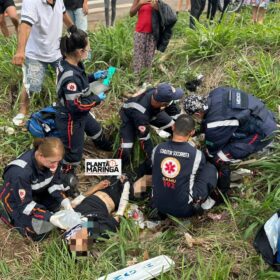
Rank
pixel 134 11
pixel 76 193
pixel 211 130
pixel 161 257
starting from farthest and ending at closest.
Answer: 1. pixel 134 11
2. pixel 76 193
3. pixel 211 130
4. pixel 161 257

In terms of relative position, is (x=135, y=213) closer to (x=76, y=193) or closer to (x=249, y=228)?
(x=76, y=193)

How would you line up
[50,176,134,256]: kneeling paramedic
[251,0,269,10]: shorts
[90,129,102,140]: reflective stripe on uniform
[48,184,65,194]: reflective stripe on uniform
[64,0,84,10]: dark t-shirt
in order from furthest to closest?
[251,0,269,10]: shorts
[64,0,84,10]: dark t-shirt
[90,129,102,140]: reflective stripe on uniform
[48,184,65,194]: reflective stripe on uniform
[50,176,134,256]: kneeling paramedic

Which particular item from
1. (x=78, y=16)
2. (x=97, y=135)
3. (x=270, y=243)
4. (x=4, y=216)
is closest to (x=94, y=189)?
(x=97, y=135)

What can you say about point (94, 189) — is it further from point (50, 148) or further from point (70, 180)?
point (50, 148)

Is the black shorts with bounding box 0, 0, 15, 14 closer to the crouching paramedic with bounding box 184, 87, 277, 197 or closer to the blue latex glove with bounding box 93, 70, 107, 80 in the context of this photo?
the blue latex glove with bounding box 93, 70, 107, 80

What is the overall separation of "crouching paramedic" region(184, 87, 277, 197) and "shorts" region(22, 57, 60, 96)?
5.38 ft

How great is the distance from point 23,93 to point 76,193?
4.36 feet

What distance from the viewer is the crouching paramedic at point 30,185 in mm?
3350

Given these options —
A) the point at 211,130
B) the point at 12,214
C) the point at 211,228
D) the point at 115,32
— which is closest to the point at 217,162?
the point at 211,130

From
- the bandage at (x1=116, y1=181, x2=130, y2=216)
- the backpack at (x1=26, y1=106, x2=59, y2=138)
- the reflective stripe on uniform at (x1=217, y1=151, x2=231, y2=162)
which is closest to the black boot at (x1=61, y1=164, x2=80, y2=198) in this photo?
the backpack at (x1=26, y1=106, x2=59, y2=138)

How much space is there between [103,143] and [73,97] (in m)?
0.94

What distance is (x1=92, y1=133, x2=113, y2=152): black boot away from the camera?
4609 mm

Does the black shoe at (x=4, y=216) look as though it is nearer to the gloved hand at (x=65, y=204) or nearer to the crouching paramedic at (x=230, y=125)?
the gloved hand at (x=65, y=204)

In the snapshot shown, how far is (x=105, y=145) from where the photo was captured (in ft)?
15.4
